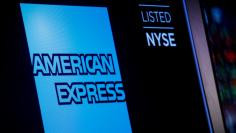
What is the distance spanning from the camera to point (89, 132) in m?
1.79

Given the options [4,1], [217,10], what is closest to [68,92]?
[4,1]

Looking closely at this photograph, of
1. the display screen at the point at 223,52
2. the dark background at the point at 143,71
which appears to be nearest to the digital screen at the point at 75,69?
Result: the dark background at the point at 143,71

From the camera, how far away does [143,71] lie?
1992 millimetres

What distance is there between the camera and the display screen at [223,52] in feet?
7.05

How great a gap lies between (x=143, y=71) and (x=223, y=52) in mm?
379

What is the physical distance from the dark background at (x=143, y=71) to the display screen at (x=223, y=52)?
0.09 metres

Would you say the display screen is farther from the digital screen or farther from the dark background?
the digital screen

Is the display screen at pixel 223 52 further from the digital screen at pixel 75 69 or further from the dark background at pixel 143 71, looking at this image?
the digital screen at pixel 75 69

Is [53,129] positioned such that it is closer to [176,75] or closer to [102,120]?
A: [102,120]

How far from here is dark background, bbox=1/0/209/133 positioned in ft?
5.66

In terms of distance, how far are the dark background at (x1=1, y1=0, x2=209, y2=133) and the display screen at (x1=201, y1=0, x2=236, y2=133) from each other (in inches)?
3.6

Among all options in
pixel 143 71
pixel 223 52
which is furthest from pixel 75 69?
pixel 223 52

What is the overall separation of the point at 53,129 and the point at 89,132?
0.12 m

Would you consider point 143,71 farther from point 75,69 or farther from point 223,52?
point 223,52
